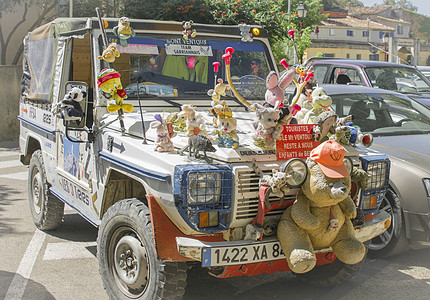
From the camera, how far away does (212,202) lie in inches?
145

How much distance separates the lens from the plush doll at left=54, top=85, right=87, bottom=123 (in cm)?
460

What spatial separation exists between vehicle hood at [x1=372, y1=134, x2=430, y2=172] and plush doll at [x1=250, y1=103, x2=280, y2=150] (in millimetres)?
2353

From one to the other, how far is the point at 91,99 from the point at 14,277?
181 centimetres

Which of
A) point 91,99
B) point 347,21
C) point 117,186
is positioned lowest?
point 117,186

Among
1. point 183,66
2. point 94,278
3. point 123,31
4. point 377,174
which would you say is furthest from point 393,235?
point 123,31

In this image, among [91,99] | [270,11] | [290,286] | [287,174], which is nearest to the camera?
[287,174]

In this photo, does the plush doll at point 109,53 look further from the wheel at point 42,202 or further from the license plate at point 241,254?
the wheel at point 42,202

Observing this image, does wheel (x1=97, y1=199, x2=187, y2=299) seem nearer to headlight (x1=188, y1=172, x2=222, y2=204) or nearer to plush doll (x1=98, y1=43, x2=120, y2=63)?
headlight (x1=188, y1=172, x2=222, y2=204)

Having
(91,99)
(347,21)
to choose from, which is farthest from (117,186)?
(347,21)

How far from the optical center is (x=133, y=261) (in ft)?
13.3

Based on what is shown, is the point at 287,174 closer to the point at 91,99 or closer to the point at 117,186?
the point at 117,186

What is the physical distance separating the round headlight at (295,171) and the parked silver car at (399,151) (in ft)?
7.31

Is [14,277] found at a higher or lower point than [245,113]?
lower

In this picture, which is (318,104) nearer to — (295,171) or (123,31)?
(295,171)
